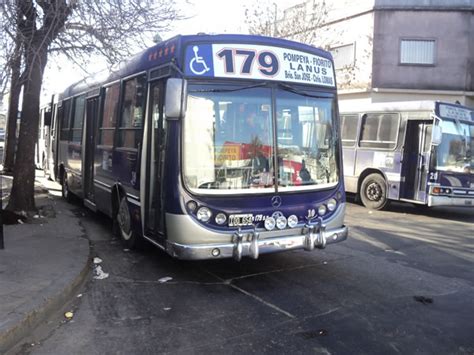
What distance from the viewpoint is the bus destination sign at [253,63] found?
569 centimetres

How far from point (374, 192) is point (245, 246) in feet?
28.5

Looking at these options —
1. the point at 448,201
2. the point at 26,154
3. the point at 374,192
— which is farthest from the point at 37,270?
the point at 374,192

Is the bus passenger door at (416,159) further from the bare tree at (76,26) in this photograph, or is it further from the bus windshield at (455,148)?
the bare tree at (76,26)

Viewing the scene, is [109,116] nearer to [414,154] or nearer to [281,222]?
[281,222]

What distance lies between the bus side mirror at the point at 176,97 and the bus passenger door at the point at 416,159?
8159mm

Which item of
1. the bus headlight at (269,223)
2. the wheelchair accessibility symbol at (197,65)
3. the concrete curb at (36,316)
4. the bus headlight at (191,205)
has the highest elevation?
the wheelchair accessibility symbol at (197,65)

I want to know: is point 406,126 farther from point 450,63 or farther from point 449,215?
point 450,63

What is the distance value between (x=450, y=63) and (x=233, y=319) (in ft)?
68.6

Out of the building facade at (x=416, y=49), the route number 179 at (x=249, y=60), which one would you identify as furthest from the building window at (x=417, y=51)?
the route number 179 at (x=249, y=60)

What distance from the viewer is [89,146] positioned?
974cm

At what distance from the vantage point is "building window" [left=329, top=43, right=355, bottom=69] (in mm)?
23703

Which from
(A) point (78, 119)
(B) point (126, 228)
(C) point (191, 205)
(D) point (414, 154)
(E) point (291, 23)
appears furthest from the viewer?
(E) point (291, 23)

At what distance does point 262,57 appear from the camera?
19.6 ft

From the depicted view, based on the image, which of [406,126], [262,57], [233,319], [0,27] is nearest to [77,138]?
[0,27]
